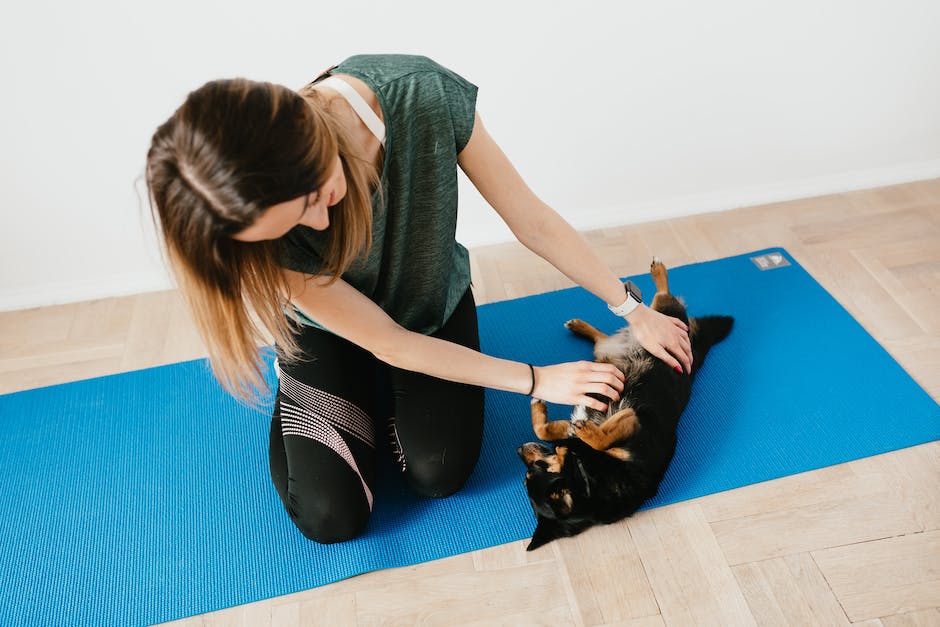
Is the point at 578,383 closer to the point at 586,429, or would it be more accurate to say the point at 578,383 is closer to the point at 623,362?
the point at 586,429

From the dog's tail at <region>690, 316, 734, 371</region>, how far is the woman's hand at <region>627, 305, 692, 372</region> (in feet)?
0.59

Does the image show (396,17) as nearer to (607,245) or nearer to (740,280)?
(607,245)

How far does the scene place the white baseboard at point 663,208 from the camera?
2408mm

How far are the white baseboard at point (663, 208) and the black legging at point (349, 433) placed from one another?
89 cm

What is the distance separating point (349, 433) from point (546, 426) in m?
0.48

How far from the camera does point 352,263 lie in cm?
142

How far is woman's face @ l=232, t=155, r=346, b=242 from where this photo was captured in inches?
37.9

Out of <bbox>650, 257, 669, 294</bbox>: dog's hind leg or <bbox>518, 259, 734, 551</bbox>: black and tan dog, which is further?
<bbox>650, 257, 669, 294</bbox>: dog's hind leg

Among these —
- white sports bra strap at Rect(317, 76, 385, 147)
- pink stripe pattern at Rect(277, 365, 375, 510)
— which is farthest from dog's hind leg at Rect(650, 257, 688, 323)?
white sports bra strap at Rect(317, 76, 385, 147)

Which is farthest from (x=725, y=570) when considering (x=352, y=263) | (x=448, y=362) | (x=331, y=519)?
(x=352, y=263)

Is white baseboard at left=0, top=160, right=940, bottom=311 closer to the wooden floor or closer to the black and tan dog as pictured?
the wooden floor

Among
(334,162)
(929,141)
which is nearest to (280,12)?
(334,162)

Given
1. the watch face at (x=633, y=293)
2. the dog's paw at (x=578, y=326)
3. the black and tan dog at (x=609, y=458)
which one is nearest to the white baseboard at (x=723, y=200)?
the dog's paw at (x=578, y=326)

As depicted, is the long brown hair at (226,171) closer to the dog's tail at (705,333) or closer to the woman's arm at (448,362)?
the woman's arm at (448,362)
